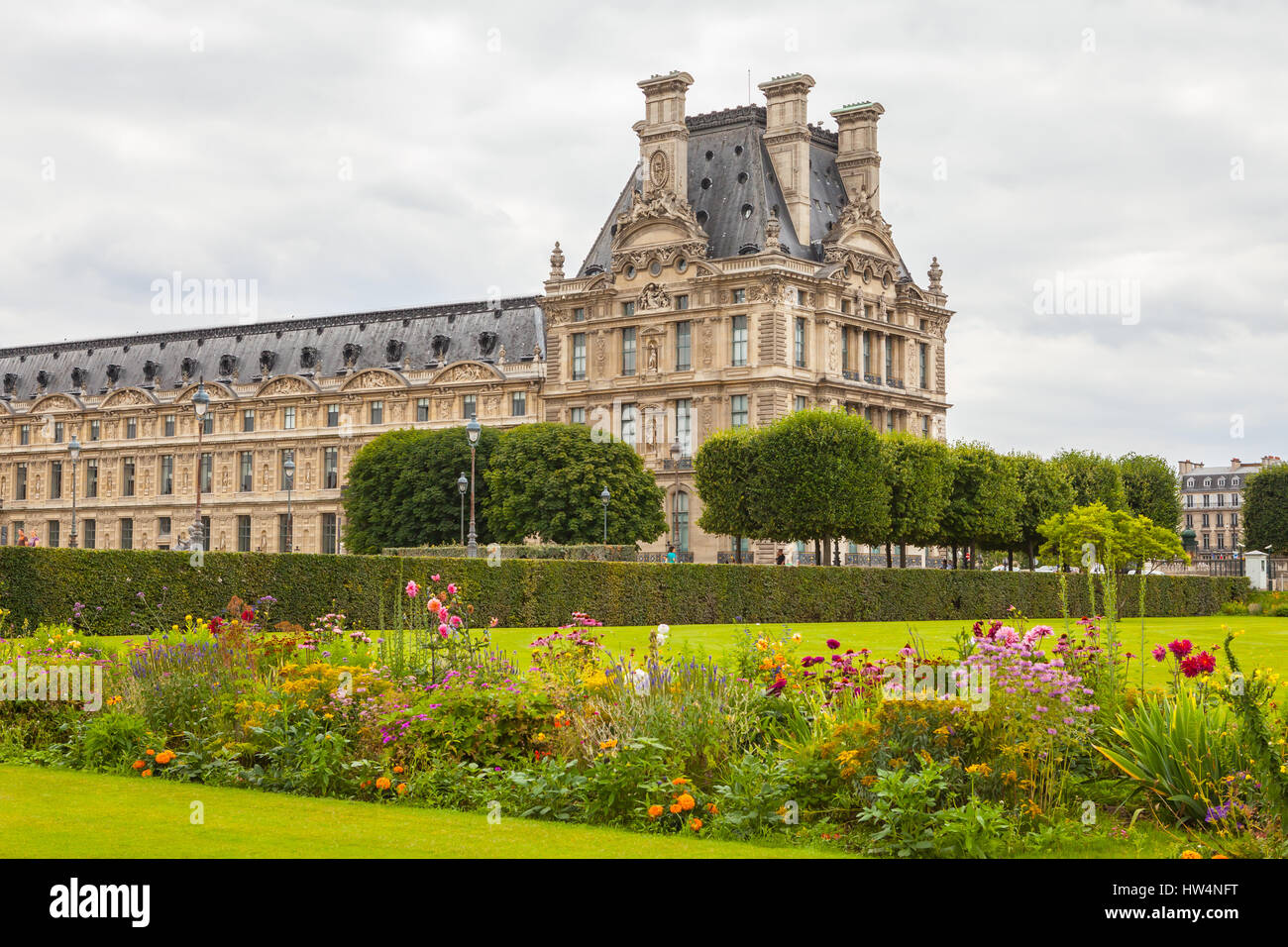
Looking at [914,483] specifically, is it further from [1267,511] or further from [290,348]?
[290,348]

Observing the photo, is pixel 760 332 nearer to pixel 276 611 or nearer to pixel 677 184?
pixel 677 184

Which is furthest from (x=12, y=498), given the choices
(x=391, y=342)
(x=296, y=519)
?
(x=391, y=342)

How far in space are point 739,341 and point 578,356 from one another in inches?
397

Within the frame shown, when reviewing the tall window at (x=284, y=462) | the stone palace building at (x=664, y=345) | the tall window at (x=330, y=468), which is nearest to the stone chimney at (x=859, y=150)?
the stone palace building at (x=664, y=345)

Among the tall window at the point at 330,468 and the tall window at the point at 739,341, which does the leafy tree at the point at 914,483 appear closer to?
the tall window at the point at 739,341

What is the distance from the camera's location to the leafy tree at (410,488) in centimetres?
7625

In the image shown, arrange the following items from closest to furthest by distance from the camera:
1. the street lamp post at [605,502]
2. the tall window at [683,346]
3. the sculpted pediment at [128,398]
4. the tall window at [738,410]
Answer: the street lamp post at [605,502], the tall window at [738,410], the tall window at [683,346], the sculpted pediment at [128,398]

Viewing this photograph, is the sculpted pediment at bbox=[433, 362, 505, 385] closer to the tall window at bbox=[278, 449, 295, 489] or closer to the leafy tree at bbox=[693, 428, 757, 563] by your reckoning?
the tall window at bbox=[278, 449, 295, 489]

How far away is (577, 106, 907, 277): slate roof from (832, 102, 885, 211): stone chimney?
0.55m

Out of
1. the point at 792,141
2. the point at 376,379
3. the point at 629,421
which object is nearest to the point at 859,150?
the point at 792,141

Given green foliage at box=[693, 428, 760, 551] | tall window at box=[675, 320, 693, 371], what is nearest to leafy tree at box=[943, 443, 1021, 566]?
green foliage at box=[693, 428, 760, 551]

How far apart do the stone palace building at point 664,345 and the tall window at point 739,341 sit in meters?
0.11

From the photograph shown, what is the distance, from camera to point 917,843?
997 cm
